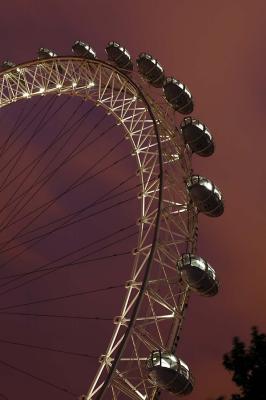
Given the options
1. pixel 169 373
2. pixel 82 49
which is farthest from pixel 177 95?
pixel 169 373

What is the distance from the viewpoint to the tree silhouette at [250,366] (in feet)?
32.6

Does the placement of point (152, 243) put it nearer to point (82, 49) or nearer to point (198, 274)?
point (198, 274)

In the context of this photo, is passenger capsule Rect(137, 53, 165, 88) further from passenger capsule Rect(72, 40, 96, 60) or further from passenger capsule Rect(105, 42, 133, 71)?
passenger capsule Rect(72, 40, 96, 60)

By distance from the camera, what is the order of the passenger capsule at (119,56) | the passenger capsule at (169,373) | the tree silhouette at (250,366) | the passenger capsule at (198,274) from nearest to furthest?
the tree silhouette at (250,366)
the passenger capsule at (169,373)
the passenger capsule at (198,274)
the passenger capsule at (119,56)

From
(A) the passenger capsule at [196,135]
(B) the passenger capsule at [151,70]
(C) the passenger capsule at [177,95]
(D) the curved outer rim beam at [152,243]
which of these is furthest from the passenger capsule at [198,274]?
(B) the passenger capsule at [151,70]

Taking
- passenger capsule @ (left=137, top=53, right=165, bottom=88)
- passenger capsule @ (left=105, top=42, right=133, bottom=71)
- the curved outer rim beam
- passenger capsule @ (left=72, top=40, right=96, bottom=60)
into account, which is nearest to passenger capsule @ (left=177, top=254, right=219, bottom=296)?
the curved outer rim beam

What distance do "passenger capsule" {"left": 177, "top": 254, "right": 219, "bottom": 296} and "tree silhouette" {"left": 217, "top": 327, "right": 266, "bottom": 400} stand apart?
2.41 meters

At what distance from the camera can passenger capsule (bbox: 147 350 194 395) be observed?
1141 cm

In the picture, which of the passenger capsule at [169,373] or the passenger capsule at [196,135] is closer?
the passenger capsule at [169,373]

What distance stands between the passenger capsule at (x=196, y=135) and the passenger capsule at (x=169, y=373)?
Answer: 20.4ft

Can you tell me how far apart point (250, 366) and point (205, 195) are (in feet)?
16.5

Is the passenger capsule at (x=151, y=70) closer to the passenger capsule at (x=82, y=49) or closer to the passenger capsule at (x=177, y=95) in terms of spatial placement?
the passenger capsule at (x=177, y=95)

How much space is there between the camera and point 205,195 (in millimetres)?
14516

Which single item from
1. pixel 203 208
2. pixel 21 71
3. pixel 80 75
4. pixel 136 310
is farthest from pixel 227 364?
pixel 21 71
